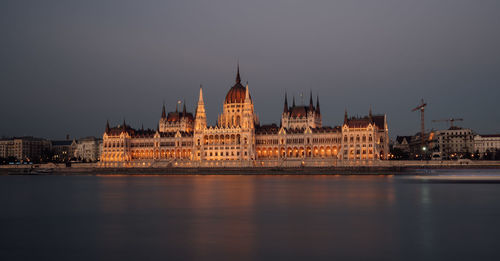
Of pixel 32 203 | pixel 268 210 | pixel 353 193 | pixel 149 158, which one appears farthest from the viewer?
pixel 149 158

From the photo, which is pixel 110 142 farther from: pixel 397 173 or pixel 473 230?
pixel 473 230

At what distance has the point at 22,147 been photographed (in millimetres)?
173250

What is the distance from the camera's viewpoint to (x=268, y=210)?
32594 millimetres

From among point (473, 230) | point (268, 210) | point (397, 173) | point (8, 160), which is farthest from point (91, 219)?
point (8, 160)

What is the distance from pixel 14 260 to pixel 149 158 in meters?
111

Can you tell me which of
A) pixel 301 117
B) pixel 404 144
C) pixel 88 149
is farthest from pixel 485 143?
pixel 88 149

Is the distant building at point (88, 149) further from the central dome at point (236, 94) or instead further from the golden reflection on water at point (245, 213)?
the golden reflection on water at point (245, 213)

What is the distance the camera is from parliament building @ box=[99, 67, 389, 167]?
4336 inches

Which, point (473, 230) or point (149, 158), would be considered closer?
point (473, 230)

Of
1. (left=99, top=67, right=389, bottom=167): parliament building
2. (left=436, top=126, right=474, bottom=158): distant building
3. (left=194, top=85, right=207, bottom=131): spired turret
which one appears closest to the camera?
(left=99, top=67, right=389, bottom=167): parliament building

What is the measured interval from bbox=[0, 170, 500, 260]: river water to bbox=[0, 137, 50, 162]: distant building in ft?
472

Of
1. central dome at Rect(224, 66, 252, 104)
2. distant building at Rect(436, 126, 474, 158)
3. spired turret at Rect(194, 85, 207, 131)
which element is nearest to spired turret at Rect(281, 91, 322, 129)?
central dome at Rect(224, 66, 252, 104)

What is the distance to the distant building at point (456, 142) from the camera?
141 m

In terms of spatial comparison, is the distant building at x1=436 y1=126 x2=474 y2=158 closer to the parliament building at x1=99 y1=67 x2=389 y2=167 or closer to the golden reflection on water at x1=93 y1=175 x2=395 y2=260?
the parliament building at x1=99 y1=67 x2=389 y2=167
